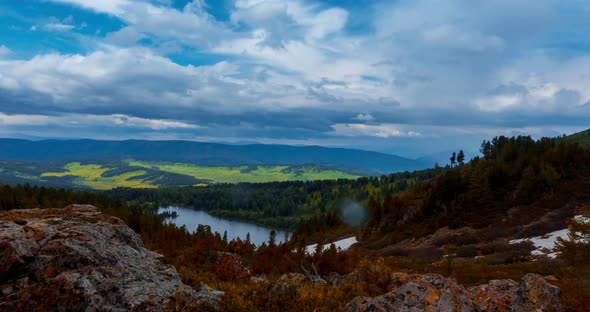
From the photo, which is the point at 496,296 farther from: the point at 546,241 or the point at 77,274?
the point at 546,241

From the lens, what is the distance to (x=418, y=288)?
8.00 metres

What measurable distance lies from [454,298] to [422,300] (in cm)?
79

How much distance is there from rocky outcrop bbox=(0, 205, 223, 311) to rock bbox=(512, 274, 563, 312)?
8035 mm

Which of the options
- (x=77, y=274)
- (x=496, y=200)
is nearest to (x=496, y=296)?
(x=77, y=274)

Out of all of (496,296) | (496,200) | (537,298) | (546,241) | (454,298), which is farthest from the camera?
(496,200)

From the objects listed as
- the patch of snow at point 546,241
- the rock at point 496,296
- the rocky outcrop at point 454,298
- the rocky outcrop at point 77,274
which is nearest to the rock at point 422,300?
the rocky outcrop at point 454,298

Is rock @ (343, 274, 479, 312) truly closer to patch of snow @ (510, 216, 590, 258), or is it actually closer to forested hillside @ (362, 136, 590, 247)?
patch of snow @ (510, 216, 590, 258)

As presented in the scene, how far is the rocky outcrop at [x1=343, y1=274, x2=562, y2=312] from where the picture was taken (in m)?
7.55

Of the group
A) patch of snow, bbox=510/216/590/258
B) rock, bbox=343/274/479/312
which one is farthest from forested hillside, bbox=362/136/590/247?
rock, bbox=343/274/479/312

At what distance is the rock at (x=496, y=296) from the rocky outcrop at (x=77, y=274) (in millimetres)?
7159

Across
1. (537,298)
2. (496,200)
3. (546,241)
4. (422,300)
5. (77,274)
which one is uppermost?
(77,274)

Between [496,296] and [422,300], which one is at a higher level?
[422,300]

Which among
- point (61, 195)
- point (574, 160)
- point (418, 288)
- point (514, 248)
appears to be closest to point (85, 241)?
point (418, 288)

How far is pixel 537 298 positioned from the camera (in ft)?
28.5
